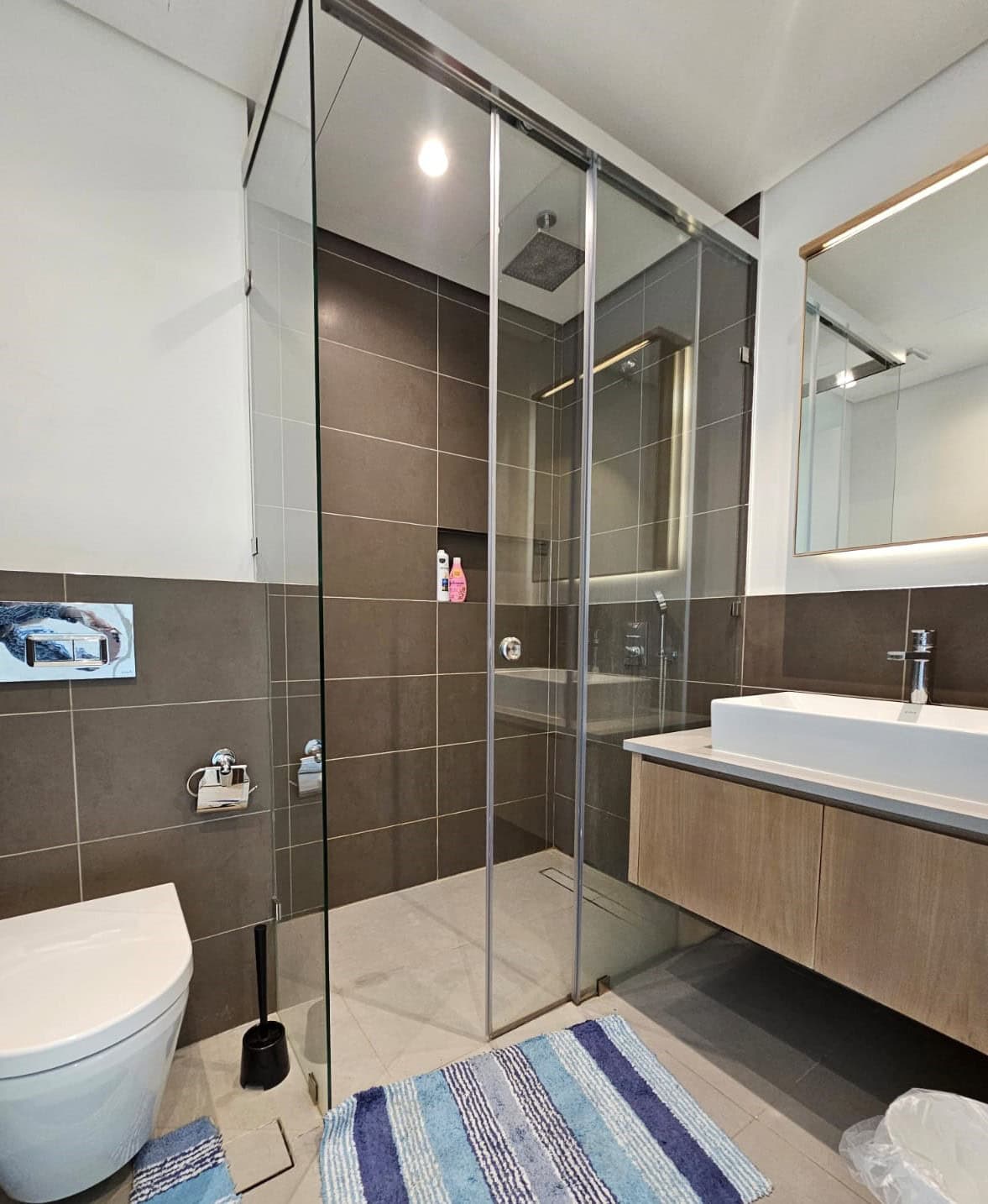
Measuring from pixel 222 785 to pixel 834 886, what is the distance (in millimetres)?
1527

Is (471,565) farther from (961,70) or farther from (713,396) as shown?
(961,70)

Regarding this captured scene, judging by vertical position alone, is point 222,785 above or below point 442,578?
below

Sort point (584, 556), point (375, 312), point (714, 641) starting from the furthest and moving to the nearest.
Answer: point (375, 312) < point (714, 641) < point (584, 556)

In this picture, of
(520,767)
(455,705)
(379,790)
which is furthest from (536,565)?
(379,790)

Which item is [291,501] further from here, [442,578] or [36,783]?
[442,578]

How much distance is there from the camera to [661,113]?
156 cm

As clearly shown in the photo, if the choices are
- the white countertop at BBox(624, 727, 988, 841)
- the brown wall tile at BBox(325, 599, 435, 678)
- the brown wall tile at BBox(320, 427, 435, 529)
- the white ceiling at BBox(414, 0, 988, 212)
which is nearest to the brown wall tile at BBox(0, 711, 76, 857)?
the brown wall tile at BBox(325, 599, 435, 678)

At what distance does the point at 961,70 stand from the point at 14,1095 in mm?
3026

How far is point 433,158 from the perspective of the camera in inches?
61.3

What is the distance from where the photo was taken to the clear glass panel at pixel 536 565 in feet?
4.96

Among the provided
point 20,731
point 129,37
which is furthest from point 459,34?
point 20,731

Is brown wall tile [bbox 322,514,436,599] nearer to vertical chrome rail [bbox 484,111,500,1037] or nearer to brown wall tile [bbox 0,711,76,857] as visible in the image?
vertical chrome rail [bbox 484,111,500,1037]

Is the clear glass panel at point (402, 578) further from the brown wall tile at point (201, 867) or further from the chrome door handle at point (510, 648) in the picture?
the chrome door handle at point (510, 648)

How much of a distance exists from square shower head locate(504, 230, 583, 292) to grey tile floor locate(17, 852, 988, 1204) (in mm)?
1764
